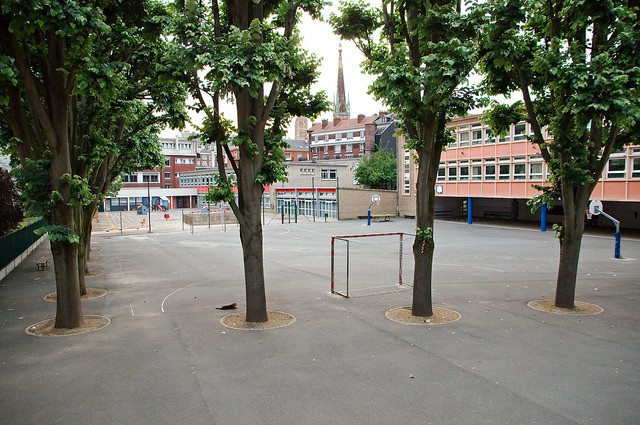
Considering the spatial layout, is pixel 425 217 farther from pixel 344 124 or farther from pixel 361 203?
pixel 344 124

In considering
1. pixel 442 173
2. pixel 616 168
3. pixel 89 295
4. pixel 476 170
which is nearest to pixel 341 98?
pixel 442 173

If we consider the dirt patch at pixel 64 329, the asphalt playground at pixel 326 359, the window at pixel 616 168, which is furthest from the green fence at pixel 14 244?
the window at pixel 616 168

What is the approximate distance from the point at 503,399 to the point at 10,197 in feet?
70.7

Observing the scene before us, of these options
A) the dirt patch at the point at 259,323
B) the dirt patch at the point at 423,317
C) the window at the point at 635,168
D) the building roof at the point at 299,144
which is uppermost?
the building roof at the point at 299,144

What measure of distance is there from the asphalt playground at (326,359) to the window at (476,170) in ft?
80.9

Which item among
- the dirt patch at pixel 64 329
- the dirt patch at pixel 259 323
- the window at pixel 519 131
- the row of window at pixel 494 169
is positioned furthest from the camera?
the window at pixel 519 131

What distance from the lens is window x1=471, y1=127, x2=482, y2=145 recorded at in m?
40.0

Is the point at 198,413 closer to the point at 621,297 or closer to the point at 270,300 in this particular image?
the point at 270,300

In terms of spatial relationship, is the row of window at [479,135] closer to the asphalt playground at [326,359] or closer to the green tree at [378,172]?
the green tree at [378,172]

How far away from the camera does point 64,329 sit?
1030 cm

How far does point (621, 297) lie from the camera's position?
13148 mm

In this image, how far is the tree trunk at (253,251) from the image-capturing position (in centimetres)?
1041

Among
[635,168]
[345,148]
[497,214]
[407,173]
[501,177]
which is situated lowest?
[497,214]

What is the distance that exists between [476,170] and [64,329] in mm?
36324
